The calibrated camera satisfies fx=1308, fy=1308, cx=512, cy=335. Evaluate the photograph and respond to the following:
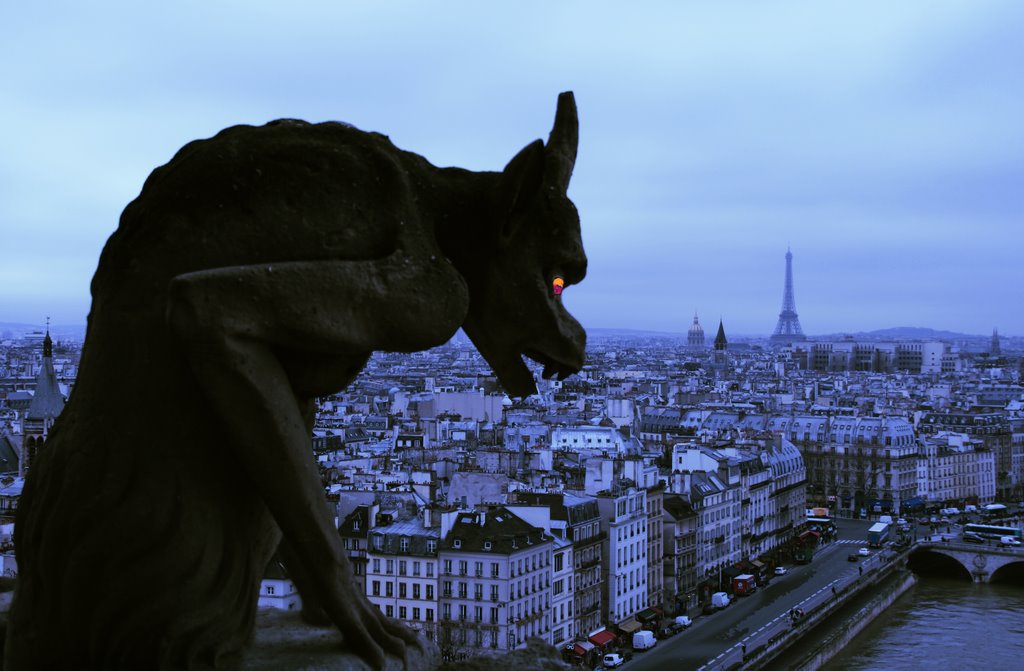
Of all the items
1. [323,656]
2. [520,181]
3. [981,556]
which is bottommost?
[981,556]

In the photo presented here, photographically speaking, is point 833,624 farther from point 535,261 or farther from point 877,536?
point 535,261

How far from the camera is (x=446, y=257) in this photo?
304 centimetres

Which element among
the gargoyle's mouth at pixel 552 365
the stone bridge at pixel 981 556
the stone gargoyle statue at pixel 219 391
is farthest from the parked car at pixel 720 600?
the stone gargoyle statue at pixel 219 391

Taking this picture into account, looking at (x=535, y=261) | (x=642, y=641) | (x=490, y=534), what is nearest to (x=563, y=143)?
(x=535, y=261)

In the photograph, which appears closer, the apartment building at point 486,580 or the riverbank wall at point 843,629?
the apartment building at point 486,580

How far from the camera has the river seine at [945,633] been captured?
29172 mm

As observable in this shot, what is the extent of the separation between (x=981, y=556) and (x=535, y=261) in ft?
141

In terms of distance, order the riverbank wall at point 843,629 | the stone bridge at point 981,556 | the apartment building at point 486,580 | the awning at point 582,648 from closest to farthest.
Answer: the apartment building at point 486,580 < the awning at point 582,648 < the riverbank wall at point 843,629 < the stone bridge at point 981,556

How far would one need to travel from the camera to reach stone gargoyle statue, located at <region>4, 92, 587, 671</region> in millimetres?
2736

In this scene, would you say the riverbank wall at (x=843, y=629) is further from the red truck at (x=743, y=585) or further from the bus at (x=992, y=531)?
the bus at (x=992, y=531)

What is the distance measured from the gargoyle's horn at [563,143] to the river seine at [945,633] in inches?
1087

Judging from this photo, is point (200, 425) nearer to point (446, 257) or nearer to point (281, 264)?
point (281, 264)

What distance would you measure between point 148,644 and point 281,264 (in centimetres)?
87

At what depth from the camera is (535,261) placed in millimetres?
3113
